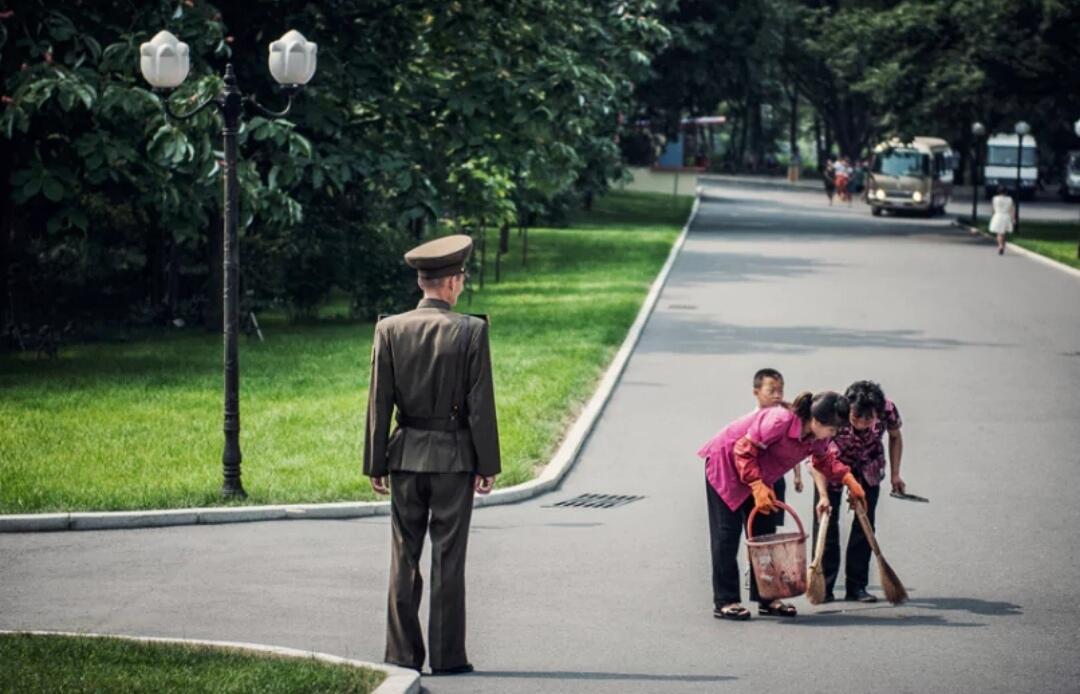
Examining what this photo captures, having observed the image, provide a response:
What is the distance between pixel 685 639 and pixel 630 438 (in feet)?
24.5

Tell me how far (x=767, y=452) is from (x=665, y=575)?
159cm

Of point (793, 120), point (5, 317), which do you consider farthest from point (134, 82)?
point (793, 120)

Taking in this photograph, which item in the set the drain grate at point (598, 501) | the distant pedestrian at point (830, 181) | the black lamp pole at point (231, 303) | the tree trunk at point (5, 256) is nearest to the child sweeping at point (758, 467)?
the drain grate at point (598, 501)

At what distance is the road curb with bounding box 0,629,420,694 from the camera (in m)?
7.61

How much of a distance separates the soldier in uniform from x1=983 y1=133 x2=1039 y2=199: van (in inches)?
2824

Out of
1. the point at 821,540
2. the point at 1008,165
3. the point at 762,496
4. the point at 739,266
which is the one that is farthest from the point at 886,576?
the point at 1008,165

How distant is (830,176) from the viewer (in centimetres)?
7425

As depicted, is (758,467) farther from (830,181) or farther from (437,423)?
(830,181)

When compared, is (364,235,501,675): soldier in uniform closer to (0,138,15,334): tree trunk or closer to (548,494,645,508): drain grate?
(548,494,645,508): drain grate

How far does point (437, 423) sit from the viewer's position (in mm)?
8055

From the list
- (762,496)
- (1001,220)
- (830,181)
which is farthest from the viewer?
(830,181)

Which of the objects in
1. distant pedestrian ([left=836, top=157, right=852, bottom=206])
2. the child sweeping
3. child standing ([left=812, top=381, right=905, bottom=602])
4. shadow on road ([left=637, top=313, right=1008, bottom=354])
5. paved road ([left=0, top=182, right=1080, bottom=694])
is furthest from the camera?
distant pedestrian ([left=836, top=157, right=852, bottom=206])

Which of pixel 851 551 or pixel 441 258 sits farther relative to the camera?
pixel 851 551

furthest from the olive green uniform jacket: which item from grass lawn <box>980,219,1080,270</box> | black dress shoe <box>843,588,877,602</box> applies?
grass lawn <box>980,219,1080,270</box>
